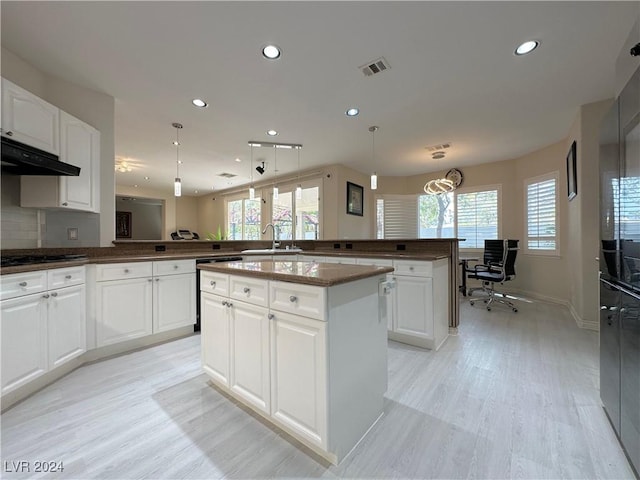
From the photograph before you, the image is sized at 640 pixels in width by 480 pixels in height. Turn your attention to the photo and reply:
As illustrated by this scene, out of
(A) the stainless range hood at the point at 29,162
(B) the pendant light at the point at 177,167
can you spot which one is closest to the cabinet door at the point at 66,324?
(A) the stainless range hood at the point at 29,162

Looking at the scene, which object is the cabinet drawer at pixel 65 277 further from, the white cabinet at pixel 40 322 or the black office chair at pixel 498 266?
the black office chair at pixel 498 266

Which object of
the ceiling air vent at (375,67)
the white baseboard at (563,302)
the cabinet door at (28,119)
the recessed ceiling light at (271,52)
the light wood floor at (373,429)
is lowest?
the light wood floor at (373,429)

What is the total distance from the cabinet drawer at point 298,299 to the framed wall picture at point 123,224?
9763mm

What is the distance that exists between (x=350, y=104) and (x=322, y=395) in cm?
300

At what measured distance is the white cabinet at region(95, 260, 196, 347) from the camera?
7.91 ft

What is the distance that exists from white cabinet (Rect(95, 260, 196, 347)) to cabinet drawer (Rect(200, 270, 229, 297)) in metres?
1.19

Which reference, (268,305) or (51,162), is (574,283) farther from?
(51,162)

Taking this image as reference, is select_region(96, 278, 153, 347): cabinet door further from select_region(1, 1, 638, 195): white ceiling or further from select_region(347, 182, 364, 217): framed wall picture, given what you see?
select_region(347, 182, 364, 217): framed wall picture

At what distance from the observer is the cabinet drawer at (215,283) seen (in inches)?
68.6

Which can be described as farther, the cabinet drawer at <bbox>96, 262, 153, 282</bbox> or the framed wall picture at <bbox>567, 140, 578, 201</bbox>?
the framed wall picture at <bbox>567, 140, 578, 201</bbox>

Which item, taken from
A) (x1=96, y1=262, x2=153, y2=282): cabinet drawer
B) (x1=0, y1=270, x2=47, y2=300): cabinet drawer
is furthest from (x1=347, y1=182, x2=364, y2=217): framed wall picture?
(x1=0, y1=270, x2=47, y2=300): cabinet drawer

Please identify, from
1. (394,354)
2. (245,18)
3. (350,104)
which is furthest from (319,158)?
(394,354)

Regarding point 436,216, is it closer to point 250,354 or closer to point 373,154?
point 373,154

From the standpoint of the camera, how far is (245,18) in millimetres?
1828
